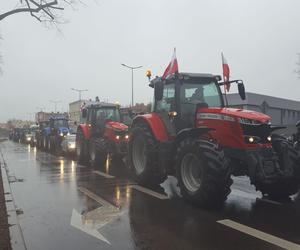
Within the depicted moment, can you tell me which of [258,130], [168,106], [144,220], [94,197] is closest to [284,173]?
[258,130]

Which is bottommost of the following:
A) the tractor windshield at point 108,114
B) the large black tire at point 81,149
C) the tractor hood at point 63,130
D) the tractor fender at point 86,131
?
the large black tire at point 81,149

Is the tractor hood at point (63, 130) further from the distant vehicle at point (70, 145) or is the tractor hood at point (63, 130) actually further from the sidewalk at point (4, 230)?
the sidewalk at point (4, 230)

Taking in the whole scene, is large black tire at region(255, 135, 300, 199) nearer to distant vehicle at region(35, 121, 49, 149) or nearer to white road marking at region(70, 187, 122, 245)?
white road marking at region(70, 187, 122, 245)

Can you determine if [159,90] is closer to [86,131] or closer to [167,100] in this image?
[167,100]

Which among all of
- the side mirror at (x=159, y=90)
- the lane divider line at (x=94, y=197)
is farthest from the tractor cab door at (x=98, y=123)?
the side mirror at (x=159, y=90)

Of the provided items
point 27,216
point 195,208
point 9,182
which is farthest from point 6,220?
point 9,182

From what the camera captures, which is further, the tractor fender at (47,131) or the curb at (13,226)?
the tractor fender at (47,131)

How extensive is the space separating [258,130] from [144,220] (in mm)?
2945

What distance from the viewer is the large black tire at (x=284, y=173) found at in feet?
27.9

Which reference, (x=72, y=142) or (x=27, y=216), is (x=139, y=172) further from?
(x=72, y=142)

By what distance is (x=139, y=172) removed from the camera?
1166cm

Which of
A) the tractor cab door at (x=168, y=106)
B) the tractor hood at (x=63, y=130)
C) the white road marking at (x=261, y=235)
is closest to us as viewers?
the white road marking at (x=261, y=235)

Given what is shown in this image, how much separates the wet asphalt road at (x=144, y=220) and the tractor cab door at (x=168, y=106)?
5.13 ft

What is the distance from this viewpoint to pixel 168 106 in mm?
10773
